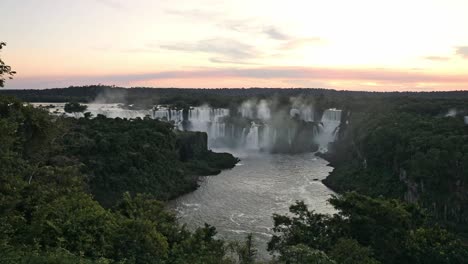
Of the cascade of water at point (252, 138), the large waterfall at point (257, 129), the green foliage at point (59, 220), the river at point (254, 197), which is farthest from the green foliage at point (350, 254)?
the cascade of water at point (252, 138)

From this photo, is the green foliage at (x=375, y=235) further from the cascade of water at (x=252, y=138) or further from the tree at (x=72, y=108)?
the cascade of water at (x=252, y=138)

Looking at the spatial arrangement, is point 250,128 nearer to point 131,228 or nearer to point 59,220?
point 131,228

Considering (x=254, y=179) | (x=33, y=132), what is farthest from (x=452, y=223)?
(x=33, y=132)

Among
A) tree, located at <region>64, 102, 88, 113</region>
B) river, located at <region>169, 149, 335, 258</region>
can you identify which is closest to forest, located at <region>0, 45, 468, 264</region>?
river, located at <region>169, 149, 335, 258</region>

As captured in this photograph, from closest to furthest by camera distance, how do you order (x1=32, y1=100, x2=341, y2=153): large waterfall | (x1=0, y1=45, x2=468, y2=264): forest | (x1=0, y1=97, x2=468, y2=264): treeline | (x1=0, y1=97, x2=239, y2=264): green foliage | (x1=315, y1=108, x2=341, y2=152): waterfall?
(x1=0, y1=97, x2=239, y2=264): green foliage < (x1=0, y1=97, x2=468, y2=264): treeline < (x1=0, y1=45, x2=468, y2=264): forest < (x1=32, y1=100, x2=341, y2=153): large waterfall < (x1=315, y1=108, x2=341, y2=152): waterfall

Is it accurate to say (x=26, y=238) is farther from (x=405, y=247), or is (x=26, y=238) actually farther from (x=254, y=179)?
(x=254, y=179)

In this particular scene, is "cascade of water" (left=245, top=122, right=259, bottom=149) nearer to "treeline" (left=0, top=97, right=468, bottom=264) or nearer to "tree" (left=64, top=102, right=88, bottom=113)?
"tree" (left=64, top=102, right=88, bottom=113)

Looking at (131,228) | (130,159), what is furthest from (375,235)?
(130,159)
